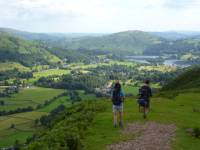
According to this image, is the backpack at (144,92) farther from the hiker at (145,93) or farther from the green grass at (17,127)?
the green grass at (17,127)

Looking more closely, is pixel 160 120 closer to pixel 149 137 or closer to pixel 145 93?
pixel 145 93

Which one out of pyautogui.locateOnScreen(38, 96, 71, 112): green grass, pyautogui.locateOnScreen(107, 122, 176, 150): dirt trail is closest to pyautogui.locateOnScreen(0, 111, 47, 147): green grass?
pyautogui.locateOnScreen(38, 96, 71, 112): green grass

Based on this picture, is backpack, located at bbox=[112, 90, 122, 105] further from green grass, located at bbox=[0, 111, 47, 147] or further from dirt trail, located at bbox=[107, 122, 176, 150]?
green grass, located at bbox=[0, 111, 47, 147]

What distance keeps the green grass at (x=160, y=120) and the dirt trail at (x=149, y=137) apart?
2.01ft

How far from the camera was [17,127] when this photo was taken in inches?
5167

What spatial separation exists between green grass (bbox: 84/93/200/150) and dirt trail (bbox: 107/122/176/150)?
2.01 ft

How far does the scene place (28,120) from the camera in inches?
5620

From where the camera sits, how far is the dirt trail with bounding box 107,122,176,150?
961 inches

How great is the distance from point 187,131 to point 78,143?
32.5 feet

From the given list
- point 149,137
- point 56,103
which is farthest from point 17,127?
point 149,137

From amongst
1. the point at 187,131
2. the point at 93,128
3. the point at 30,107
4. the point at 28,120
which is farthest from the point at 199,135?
the point at 30,107

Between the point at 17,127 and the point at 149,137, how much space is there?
111 m

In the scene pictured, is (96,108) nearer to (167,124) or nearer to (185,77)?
(167,124)

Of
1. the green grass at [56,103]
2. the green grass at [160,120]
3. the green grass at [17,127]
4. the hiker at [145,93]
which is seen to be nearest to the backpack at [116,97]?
the green grass at [160,120]
